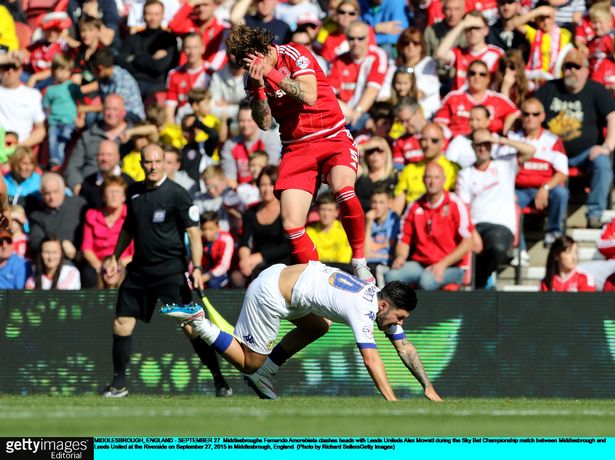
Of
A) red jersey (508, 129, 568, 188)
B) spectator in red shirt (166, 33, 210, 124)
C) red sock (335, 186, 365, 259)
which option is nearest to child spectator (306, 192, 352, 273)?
red jersey (508, 129, 568, 188)

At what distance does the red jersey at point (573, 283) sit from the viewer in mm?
15398

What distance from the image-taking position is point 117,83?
61.4 ft

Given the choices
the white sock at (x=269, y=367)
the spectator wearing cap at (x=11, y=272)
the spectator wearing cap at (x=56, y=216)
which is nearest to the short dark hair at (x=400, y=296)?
the white sock at (x=269, y=367)

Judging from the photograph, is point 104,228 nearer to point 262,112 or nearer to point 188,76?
point 188,76

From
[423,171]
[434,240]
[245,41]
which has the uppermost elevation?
[245,41]

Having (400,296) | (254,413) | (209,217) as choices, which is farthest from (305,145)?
(209,217)

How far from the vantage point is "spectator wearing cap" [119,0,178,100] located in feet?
63.5

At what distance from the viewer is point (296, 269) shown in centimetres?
1184

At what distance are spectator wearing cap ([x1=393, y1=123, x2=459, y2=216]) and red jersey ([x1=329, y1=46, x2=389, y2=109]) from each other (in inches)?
67.6

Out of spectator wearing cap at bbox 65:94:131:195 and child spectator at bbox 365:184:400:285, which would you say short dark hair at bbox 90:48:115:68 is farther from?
child spectator at bbox 365:184:400:285

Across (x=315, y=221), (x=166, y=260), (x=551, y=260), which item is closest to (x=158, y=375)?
(x=166, y=260)

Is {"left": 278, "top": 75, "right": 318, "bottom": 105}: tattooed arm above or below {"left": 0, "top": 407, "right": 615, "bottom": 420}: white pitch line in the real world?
above

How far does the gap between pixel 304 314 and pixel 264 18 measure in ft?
26.1

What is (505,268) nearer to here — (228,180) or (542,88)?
(542,88)
